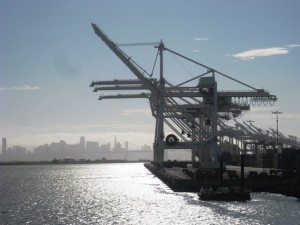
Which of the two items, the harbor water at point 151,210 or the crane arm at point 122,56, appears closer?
the harbor water at point 151,210

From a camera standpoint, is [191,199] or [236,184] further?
[236,184]

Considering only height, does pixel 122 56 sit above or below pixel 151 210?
above

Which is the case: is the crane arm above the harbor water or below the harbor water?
above

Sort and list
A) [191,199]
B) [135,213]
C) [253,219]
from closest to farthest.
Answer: [253,219], [135,213], [191,199]

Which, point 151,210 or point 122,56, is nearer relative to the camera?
point 151,210

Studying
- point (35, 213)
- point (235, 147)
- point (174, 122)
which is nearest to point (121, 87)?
point (174, 122)

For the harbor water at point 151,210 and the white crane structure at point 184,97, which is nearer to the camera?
the harbor water at point 151,210

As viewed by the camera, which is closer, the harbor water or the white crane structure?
the harbor water

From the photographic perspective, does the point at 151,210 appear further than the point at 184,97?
No

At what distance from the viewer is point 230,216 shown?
155 feet

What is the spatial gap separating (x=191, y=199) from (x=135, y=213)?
37.5 ft

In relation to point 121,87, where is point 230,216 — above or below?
below

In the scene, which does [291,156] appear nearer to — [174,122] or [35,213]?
[174,122]

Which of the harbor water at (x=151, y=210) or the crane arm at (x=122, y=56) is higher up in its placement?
the crane arm at (x=122, y=56)
